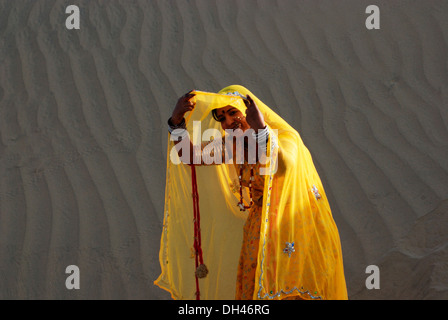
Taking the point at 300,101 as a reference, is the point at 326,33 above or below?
above

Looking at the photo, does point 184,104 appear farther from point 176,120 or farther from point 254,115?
point 254,115

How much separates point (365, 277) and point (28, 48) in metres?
4.16

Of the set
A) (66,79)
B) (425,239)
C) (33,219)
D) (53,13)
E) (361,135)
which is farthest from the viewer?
(53,13)

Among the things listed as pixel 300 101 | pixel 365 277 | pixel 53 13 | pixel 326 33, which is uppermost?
pixel 53 13

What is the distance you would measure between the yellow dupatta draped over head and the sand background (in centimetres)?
87

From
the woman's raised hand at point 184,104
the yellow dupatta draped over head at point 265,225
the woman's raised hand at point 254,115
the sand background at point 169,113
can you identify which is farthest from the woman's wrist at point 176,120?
the sand background at point 169,113

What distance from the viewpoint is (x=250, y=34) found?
5.92 m

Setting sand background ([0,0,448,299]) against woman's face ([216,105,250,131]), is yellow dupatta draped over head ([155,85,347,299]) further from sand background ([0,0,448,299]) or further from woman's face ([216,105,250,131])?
sand background ([0,0,448,299])

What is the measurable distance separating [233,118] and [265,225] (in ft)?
1.76

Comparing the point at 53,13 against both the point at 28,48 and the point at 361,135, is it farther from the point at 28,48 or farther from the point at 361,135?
the point at 361,135

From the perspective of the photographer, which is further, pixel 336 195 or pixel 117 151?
pixel 117 151

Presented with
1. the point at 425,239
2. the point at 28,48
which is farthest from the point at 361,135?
the point at 28,48

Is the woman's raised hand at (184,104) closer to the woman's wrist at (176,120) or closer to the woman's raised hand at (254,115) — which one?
the woman's wrist at (176,120)

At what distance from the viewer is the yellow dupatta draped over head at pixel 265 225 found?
2.62 m
